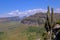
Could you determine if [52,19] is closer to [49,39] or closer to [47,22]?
[47,22]

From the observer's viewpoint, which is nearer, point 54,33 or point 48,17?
point 48,17

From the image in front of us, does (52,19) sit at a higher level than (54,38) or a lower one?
higher

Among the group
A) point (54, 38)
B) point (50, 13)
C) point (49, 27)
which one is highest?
point (50, 13)

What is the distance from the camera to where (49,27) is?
27250 mm

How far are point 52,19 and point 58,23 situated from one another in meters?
3.75

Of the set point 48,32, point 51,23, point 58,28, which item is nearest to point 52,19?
point 51,23

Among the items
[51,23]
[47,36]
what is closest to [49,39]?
[47,36]

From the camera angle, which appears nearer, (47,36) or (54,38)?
(47,36)

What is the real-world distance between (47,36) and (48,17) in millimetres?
3117

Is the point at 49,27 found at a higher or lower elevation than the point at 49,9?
lower

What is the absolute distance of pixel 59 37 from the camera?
28094 mm

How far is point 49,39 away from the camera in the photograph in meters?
28.5

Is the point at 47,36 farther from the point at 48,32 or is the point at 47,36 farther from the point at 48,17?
the point at 48,17

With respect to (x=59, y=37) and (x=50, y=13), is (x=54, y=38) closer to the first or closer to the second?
(x=59, y=37)
